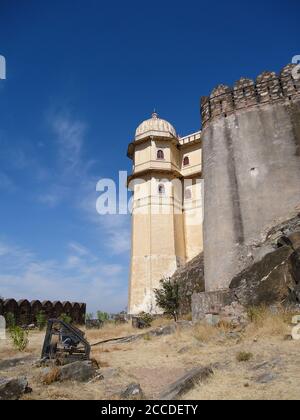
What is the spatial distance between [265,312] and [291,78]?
971cm

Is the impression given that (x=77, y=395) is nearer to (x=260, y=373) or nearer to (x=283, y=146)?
(x=260, y=373)

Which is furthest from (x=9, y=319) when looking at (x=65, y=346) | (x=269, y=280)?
(x=269, y=280)

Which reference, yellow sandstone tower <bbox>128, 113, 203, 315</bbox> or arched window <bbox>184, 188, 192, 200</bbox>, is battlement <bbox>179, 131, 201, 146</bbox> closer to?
yellow sandstone tower <bbox>128, 113, 203, 315</bbox>

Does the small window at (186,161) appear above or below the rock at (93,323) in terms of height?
above

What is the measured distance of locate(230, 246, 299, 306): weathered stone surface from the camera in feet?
31.5

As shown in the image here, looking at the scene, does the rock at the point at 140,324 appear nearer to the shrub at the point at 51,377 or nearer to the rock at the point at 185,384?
the shrub at the point at 51,377

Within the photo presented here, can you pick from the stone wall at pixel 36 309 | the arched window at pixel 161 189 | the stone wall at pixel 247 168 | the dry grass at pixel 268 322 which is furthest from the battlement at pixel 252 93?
the stone wall at pixel 36 309

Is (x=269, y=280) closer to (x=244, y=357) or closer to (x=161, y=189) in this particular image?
(x=244, y=357)

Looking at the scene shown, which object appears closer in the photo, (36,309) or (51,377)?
(51,377)

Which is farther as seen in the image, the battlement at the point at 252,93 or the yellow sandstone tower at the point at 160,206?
the yellow sandstone tower at the point at 160,206

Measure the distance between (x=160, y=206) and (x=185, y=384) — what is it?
23.7m

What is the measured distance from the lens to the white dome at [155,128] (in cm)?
3083

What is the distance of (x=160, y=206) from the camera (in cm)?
2856
